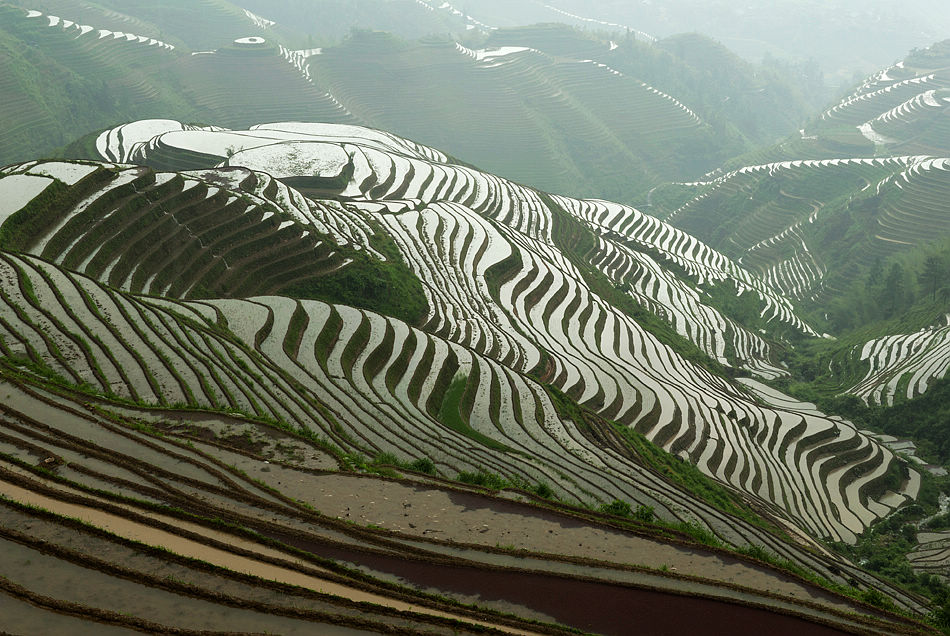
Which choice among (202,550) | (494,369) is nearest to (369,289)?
(494,369)

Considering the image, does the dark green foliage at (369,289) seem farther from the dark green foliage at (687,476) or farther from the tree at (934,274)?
the tree at (934,274)

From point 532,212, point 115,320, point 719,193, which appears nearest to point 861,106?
point 719,193

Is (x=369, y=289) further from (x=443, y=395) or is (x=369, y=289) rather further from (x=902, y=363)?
(x=902, y=363)

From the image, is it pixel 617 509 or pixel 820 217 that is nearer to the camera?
pixel 617 509

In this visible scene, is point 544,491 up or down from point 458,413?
up

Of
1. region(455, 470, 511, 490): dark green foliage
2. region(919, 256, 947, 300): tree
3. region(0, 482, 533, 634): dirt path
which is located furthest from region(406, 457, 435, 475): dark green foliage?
region(919, 256, 947, 300): tree

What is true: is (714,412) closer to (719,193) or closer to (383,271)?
(383,271)

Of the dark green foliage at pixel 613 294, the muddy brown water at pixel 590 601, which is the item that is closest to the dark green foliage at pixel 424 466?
the muddy brown water at pixel 590 601
